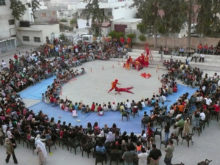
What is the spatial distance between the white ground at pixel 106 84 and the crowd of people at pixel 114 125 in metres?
1.11

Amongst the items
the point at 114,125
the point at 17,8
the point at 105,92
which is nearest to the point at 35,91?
the point at 105,92

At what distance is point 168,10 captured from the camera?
29.5 m

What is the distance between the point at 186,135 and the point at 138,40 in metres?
23.2

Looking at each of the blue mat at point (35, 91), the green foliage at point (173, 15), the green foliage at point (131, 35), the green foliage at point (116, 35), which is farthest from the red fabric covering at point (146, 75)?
the green foliage at point (116, 35)

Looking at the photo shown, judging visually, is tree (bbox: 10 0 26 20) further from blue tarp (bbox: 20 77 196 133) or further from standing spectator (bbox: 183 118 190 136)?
standing spectator (bbox: 183 118 190 136)

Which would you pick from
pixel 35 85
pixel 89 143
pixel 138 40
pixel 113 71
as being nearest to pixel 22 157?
pixel 89 143

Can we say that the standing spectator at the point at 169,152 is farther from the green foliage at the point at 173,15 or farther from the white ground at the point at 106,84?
the green foliage at the point at 173,15

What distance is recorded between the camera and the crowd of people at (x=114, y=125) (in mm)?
12508

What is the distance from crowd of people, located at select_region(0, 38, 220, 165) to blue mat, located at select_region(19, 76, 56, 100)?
568 millimetres

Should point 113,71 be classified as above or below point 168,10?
below

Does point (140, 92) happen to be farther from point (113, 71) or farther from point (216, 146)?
point (216, 146)

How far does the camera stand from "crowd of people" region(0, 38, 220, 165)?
12.5 metres

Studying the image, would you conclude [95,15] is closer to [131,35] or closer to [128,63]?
[131,35]

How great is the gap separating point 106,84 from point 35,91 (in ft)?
18.9
